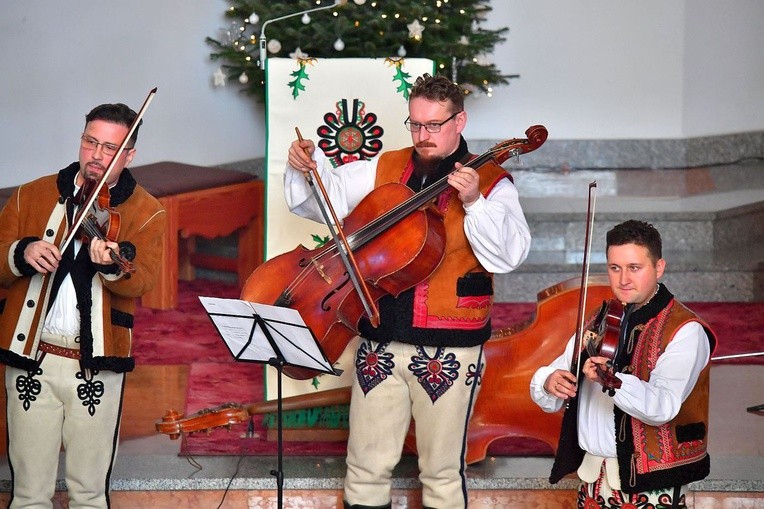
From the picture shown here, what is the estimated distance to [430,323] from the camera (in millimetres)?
3779

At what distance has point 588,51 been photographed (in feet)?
30.2

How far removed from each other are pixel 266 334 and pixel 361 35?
380 centimetres

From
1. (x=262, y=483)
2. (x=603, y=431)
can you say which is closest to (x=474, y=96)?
(x=262, y=483)

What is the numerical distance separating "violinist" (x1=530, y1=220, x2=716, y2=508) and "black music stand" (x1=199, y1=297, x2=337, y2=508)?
665 millimetres

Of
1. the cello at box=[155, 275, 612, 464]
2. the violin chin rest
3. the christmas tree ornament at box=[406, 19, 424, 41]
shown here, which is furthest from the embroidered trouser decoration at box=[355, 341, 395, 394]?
the christmas tree ornament at box=[406, 19, 424, 41]

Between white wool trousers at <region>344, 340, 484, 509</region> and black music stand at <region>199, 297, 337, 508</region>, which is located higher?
black music stand at <region>199, 297, 337, 508</region>

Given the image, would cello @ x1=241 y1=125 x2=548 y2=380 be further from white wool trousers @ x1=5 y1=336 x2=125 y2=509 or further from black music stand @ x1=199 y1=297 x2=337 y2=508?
white wool trousers @ x1=5 y1=336 x2=125 y2=509

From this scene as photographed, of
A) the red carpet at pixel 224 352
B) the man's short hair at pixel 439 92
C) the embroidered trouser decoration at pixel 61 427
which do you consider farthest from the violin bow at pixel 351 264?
the red carpet at pixel 224 352

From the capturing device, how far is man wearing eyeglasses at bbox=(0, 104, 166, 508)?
3557mm

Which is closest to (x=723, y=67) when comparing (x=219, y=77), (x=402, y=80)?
(x=219, y=77)

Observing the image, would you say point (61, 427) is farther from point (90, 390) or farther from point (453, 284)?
point (453, 284)

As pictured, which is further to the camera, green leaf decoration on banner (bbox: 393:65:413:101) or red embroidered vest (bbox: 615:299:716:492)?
green leaf decoration on banner (bbox: 393:65:413:101)

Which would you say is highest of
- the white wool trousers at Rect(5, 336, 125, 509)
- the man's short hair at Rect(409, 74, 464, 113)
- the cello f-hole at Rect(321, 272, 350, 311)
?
the man's short hair at Rect(409, 74, 464, 113)

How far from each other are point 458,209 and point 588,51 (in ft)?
18.9
